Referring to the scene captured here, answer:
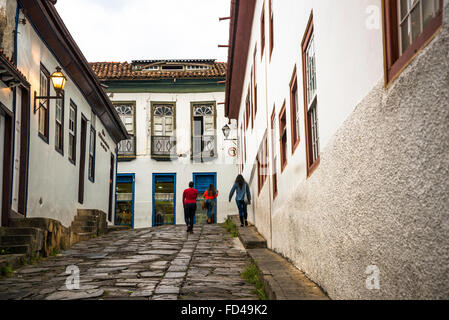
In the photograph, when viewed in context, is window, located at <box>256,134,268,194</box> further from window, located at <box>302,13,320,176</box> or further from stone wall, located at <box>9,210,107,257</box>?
window, located at <box>302,13,320,176</box>

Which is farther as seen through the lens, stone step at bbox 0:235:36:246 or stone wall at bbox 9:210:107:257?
stone wall at bbox 9:210:107:257

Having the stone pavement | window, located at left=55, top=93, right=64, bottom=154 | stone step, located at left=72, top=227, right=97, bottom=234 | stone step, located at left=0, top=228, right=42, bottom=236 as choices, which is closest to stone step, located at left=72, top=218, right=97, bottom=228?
stone step, located at left=72, top=227, right=97, bottom=234

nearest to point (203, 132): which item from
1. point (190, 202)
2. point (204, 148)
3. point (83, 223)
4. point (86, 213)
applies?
point (204, 148)

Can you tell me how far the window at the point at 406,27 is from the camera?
2666 mm

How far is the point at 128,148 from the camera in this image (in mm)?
26266

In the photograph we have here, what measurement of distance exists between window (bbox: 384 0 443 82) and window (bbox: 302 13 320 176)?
285 cm

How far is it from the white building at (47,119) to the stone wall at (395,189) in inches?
258

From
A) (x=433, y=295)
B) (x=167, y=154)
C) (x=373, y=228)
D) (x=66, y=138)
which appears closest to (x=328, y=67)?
(x=373, y=228)

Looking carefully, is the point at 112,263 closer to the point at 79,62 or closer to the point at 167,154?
the point at 79,62

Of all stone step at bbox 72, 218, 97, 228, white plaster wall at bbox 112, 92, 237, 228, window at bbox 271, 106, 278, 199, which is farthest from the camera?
white plaster wall at bbox 112, 92, 237, 228

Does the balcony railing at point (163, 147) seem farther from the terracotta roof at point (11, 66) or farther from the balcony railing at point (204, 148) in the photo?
the terracotta roof at point (11, 66)

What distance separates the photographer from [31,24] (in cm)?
1103

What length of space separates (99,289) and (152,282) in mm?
775

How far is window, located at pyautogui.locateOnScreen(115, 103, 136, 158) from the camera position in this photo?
26172 millimetres
